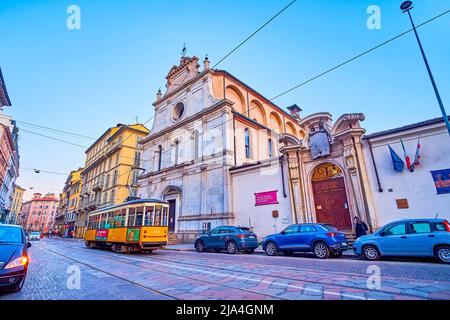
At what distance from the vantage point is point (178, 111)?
27.2m

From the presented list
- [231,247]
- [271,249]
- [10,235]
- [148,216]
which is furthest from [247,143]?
[10,235]

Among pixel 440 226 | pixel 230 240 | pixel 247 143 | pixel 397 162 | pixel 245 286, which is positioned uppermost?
pixel 247 143

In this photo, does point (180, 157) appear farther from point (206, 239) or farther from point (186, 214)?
point (206, 239)

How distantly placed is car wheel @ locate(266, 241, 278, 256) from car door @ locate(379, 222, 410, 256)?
4.50 metres

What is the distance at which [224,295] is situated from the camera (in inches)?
165

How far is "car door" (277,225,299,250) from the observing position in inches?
417

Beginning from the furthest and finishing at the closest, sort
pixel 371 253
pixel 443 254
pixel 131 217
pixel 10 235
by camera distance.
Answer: pixel 131 217
pixel 371 253
pixel 443 254
pixel 10 235

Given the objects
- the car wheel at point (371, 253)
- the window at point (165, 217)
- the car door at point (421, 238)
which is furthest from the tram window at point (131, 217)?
the car door at point (421, 238)

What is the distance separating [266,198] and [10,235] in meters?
13.8

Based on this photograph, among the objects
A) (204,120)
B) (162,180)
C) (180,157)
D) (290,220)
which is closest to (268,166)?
(290,220)

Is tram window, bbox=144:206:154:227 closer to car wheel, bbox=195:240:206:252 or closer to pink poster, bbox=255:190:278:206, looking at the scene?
car wheel, bbox=195:240:206:252

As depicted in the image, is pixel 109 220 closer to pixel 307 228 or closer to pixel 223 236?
pixel 223 236

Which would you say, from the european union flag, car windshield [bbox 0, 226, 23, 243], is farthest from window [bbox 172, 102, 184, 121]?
car windshield [bbox 0, 226, 23, 243]

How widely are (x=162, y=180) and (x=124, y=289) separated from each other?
20.6 m
